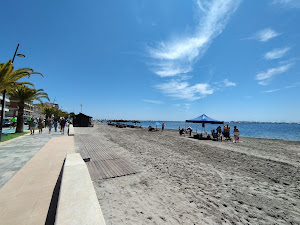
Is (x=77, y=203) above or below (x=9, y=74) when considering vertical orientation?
below

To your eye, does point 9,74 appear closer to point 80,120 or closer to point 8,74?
point 8,74

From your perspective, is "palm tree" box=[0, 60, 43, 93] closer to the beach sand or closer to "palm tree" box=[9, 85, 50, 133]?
"palm tree" box=[9, 85, 50, 133]

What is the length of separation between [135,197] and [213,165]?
4562mm

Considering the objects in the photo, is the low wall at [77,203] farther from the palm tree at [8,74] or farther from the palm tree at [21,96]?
the palm tree at [21,96]

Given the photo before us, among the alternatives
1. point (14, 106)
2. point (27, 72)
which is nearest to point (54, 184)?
point (27, 72)

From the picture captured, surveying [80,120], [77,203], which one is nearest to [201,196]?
[77,203]

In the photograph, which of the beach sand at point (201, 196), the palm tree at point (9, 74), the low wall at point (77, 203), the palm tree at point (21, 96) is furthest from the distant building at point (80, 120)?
the low wall at point (77, 203)

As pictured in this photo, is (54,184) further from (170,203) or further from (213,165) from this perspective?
(213,165)

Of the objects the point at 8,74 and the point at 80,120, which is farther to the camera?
the point at 80,120

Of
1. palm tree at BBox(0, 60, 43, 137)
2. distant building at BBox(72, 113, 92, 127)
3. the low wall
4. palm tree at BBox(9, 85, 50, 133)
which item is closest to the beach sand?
the low wall

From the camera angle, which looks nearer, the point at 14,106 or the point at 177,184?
the point at 177,184

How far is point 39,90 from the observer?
677 inches

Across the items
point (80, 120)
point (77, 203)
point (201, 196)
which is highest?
point (80, 120)

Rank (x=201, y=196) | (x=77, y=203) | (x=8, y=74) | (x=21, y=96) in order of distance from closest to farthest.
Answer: (x=77, y=203)
(x=201, y=196)
(x=8, y=74)
(x=21, y=96)
